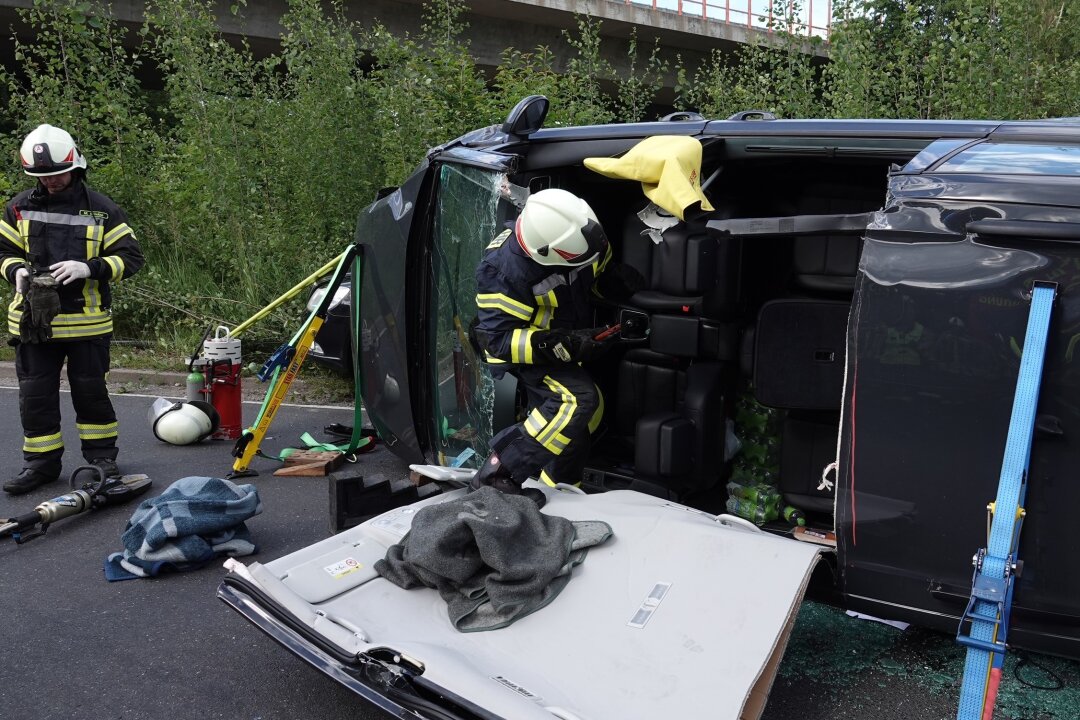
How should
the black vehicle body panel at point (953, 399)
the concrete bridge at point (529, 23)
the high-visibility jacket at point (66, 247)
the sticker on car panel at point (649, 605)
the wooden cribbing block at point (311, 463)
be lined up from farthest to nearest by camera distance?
1. the concrete bridge at point (529, 23)
2. the wooden cribbing block at point (311, 463)
3. the high-visibility jacket at point (66, 247)
4. the sticker on car panel at point (649, 605)
5. the black vehicle body panel at point (953, 399)

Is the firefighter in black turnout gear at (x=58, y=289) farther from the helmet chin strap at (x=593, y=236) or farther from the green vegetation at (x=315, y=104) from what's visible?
the green vegetation at (x=315, y=104)

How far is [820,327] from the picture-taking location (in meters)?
3.45

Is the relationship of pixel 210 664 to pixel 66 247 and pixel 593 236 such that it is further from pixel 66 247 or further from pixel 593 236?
pixel 66 247

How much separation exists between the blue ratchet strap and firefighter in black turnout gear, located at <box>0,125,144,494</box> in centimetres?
421

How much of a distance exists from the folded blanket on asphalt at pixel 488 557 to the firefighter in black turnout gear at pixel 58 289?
266cm

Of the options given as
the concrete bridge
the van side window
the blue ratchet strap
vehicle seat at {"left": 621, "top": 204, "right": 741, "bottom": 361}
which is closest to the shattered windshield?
vehicle seat at {"left": 621, "top": 204, "right": 741, "bottom": 361}

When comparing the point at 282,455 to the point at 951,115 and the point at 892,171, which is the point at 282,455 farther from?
the point at 951,115

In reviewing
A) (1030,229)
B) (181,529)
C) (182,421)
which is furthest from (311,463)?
(1030,229)

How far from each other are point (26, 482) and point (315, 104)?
4695 millimetres

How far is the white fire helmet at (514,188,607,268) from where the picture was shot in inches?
138

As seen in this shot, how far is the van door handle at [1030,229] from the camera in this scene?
228cm

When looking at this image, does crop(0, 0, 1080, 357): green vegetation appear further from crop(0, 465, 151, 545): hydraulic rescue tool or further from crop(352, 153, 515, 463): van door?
crop(352, 153, 515, 463): van door

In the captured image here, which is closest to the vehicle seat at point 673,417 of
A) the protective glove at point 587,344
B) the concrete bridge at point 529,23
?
the protective glove at point 587,344

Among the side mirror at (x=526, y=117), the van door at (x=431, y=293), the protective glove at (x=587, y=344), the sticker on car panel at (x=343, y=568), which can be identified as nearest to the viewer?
the sticker on car panel at (x=343, y=568)
